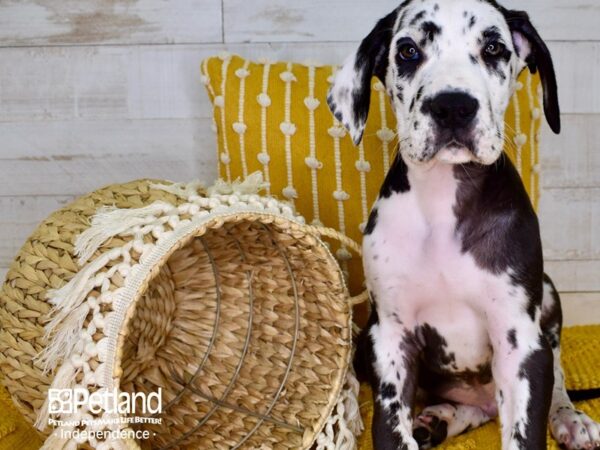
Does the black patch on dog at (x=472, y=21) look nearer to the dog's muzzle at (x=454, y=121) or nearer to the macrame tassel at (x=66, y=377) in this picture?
the dog's muzzle at (x=454, y=121)

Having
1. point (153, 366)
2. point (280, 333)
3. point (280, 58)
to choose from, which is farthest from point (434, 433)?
point (280, 58)

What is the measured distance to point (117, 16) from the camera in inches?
110

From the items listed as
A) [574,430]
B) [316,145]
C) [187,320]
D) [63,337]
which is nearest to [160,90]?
[316,145]

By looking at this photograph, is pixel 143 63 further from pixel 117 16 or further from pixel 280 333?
pixel 280 333

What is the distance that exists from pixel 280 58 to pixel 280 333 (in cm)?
113

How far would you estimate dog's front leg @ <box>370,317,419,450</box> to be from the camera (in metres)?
1.77

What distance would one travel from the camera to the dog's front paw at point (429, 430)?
74.8 inches

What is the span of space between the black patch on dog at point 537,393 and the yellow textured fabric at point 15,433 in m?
1.19

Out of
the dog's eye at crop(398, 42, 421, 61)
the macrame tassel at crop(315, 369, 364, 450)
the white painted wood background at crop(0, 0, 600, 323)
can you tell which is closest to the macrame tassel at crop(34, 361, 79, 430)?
the macrame tassel at crop(315, 369, 364, 450)

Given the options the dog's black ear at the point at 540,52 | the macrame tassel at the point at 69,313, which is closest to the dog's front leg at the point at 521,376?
the dog's black ear at the point at 540,52

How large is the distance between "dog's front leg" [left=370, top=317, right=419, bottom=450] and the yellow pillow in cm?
43

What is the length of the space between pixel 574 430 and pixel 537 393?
26cm

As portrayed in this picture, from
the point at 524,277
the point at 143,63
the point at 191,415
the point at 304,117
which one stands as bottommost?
→ the point at 191,415

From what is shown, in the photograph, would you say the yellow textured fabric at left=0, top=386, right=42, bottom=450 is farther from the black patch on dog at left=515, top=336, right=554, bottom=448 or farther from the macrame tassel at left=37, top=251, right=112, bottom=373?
the black patch on dog at left=515, top=336, right=554, bottom=448
